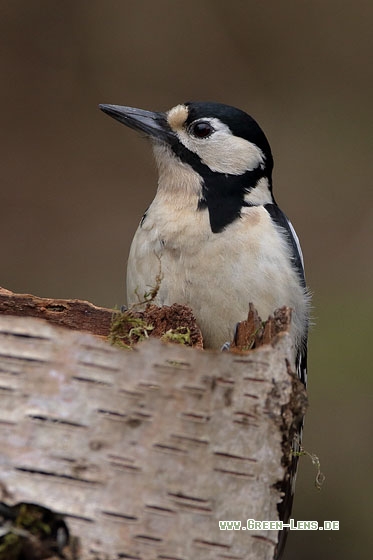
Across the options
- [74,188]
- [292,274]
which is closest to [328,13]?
[74,188]

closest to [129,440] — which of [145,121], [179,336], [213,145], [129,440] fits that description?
[129,440]

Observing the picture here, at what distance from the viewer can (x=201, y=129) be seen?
4.25 meters

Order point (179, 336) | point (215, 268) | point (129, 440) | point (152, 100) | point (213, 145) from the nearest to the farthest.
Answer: point (129, 440) < point (179, 336) < point (215, 268) < point (213, 145) < point (152, 100)

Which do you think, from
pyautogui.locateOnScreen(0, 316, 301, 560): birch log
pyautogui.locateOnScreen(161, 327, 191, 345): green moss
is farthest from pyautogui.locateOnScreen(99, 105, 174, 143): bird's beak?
pyautogui.locateOnScreen(0, 316, 301, 560): birch log

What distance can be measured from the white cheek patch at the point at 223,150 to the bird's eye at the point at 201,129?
2 centimetres

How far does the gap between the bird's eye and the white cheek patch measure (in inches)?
0.7

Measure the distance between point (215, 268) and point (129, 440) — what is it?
1.57 meters

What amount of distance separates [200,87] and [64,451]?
6084 millimetres

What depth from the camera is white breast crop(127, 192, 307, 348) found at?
3.75 m

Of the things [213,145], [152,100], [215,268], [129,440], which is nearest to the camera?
[129,440]

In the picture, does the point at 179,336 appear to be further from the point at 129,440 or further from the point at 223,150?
the point at 223,150

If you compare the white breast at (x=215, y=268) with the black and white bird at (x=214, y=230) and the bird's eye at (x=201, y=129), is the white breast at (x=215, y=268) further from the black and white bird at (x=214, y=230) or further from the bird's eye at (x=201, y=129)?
the bird's eye at (x=201, y=129)

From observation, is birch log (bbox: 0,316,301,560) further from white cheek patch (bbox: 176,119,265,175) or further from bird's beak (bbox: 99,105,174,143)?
bird's beak (bbox: 99,105,174,143)

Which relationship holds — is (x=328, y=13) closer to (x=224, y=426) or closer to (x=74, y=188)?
(x=74, y=188)
